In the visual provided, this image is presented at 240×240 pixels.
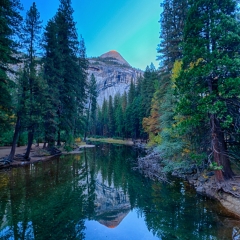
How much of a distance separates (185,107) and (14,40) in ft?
41.1

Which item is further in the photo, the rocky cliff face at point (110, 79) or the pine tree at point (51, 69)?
the rocky cliff face at point (110, 79)

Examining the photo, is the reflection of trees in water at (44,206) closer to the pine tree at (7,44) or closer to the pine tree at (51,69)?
the pine tree at (7,44)

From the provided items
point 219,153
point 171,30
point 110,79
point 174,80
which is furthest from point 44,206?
point 110,79

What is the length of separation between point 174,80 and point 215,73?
6236 mm

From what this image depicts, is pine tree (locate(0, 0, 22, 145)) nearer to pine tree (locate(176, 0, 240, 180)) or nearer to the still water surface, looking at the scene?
the still water surface

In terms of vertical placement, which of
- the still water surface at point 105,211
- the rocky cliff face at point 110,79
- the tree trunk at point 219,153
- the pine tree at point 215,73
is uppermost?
the rocky cliff face at point 110,79

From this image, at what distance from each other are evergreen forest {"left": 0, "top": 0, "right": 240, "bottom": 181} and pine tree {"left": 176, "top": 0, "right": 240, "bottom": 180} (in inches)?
1.5

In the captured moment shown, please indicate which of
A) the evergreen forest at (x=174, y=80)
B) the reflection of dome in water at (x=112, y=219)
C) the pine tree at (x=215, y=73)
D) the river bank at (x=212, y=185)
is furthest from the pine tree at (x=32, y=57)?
the pine tree at (x=215, y=73)

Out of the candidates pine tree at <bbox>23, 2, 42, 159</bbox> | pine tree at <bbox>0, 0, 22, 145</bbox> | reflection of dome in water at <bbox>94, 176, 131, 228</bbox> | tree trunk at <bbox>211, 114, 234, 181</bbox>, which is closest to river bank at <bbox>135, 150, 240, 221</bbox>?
tree trunk at <bbox>211, 114, 234, 181</bbox>

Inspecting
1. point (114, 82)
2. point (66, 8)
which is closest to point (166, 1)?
point (66, 8)

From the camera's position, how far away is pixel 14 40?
519 inches

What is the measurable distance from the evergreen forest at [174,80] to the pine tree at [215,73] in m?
0.04

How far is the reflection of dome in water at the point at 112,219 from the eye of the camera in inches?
264

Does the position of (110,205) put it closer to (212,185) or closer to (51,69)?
(212,185)
